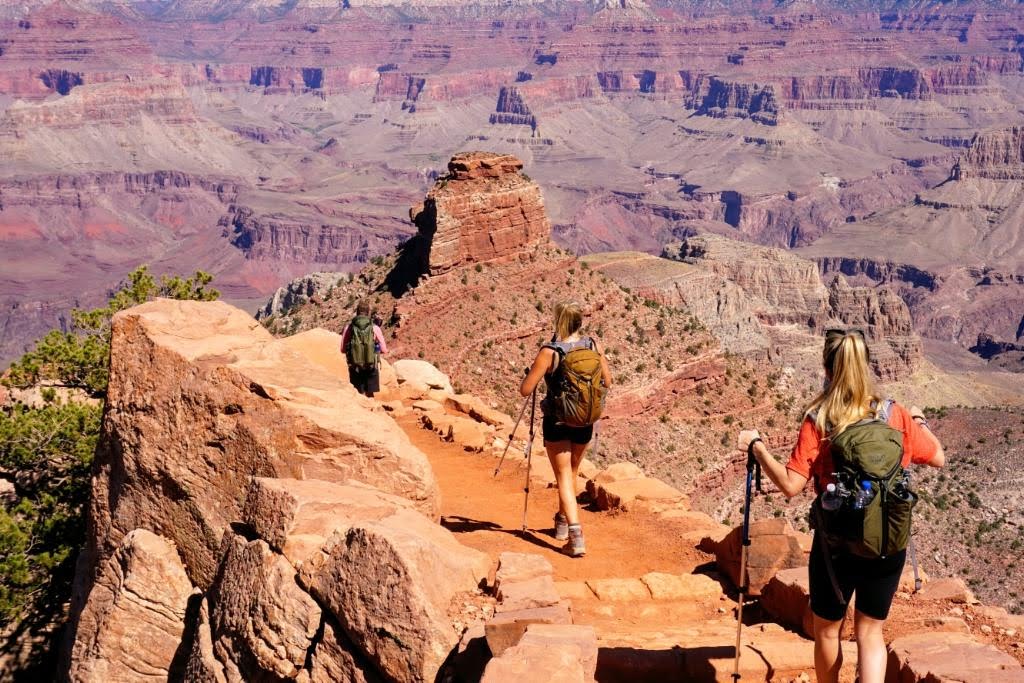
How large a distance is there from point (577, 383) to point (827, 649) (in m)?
4.69

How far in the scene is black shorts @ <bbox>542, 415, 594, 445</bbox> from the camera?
13211mm

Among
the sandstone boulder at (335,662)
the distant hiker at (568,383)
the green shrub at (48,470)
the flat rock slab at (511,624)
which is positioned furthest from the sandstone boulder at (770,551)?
the green shrub at (48,470)

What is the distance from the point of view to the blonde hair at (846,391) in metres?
8.41

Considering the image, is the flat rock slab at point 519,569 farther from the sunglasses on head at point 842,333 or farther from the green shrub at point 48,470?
the green shrub at point 48,470

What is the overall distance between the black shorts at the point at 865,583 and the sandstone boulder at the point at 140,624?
264 inches

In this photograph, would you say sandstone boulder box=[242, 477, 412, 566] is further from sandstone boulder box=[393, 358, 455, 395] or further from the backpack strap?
sandstone boulder box=[393, 358, 455, 395]

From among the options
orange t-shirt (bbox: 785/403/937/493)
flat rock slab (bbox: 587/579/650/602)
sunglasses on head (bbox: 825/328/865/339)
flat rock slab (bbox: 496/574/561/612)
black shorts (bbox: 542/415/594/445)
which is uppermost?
sunglasses on head (bbox: 825/328/865/339)

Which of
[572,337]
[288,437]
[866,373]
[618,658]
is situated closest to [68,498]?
[288,437]

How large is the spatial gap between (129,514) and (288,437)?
212 cm

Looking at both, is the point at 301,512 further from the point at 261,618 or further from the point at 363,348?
the point at 363,348

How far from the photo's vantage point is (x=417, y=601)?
9.57 metres

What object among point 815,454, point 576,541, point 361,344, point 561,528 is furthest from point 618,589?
point 361,344

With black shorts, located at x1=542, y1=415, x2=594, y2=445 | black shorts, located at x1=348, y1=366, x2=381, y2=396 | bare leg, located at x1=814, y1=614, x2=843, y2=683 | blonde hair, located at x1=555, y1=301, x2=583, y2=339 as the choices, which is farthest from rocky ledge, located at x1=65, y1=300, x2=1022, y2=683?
black shorts, located at x1=348, y1=366, x2=381, y2=396

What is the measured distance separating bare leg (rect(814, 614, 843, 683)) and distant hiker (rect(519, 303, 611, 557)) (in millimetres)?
4531
